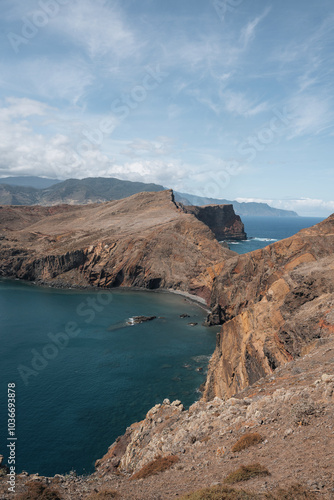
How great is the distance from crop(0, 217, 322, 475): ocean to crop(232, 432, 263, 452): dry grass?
2461 cm

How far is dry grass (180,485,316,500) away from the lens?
10.3 m

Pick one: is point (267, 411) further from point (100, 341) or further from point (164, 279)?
point (164, 279)

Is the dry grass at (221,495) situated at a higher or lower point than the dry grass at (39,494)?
higher

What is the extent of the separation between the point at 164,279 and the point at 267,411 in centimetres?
9703

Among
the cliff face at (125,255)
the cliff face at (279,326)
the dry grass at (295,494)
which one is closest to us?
the dry grass at (295,494)

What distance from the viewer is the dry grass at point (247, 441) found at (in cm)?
1648

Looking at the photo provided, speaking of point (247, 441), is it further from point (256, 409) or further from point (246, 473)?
point (246, 473)

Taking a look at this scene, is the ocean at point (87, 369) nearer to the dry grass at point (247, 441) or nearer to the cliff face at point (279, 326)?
the cliff face at point (279, 326)

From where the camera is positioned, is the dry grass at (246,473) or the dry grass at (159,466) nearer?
the dry grass at (246,473)

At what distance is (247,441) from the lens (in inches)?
657

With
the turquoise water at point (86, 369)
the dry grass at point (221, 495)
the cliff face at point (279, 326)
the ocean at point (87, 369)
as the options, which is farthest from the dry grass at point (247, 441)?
the turquoise water at point (86, 369)

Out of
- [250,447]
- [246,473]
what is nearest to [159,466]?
[250,447]

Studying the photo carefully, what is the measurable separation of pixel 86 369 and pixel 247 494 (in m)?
48.1

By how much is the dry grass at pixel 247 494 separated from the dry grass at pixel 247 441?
4.63 meters
